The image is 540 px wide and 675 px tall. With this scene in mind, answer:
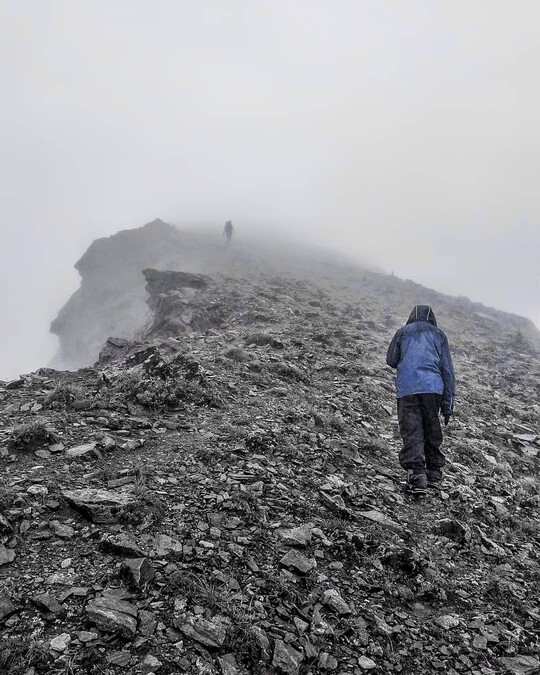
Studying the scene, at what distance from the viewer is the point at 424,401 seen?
308 inches

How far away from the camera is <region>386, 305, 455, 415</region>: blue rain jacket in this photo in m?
7.81

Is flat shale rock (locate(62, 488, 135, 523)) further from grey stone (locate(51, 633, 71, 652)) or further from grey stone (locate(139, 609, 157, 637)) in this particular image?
grey stone (locate(51, 633, 71, 652))

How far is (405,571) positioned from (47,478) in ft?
16.1

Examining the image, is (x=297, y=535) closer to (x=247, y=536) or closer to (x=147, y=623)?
(x=247, y=536)

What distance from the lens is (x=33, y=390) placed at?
1141 centimetres

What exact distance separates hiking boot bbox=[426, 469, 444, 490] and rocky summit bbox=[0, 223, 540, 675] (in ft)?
0.49

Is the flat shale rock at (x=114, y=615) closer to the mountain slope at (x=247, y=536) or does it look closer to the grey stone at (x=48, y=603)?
the mountain slope at (x=247, y=536)

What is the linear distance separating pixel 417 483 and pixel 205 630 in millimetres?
4615

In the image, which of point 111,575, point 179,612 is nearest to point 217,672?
point 179,612

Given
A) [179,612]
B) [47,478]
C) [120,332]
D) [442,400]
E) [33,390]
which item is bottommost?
[120,332]

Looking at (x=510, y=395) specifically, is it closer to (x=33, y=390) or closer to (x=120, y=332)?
(x=33, y=390)

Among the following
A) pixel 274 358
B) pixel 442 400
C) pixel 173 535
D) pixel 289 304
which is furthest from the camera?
pixel 289 304

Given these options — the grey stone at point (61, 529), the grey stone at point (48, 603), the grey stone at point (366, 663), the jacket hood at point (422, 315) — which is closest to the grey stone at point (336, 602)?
the grey stone at point (366, 663)

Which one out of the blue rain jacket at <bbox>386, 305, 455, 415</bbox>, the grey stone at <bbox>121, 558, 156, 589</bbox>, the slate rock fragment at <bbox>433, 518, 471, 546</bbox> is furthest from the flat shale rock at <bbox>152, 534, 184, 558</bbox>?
the blue rain jacket at <bbox>386, 305, 455, 415</bbox>
